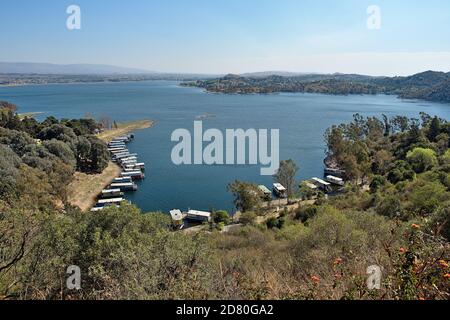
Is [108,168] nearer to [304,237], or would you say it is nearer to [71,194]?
[71,194]

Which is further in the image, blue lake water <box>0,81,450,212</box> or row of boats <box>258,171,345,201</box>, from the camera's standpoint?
blue lake water <box>0,81,450,212</box>

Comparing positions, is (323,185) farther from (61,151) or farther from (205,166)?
(61,151)

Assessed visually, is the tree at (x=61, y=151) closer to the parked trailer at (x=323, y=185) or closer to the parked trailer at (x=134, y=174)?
the parked trailer at (x=134, y=174)

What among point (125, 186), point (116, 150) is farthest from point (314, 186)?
point (116, 150)

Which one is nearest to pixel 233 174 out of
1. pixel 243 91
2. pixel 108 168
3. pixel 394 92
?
pixel 108 168
